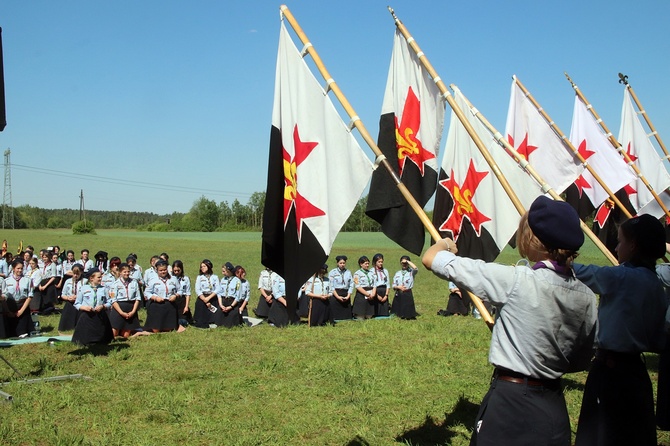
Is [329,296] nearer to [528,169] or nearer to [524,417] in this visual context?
[528,169]

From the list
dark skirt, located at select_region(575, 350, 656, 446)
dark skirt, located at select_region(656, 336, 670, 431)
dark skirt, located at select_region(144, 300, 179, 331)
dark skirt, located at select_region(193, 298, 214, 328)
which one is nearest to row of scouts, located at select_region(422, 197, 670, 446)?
dark skirt, located at select_region(575, 350, 656, 446)

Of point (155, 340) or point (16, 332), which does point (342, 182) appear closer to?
point (155, 340)

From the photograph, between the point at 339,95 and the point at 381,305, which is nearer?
the point at 339,95

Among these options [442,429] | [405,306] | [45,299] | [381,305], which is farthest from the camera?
[45,299]

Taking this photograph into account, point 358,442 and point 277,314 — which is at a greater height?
point 277,314

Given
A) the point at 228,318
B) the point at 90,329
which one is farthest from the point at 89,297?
the point at 228,318

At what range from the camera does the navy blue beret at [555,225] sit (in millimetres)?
2967

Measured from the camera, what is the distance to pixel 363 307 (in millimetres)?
15961

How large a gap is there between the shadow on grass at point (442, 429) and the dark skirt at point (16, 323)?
29.9 feet

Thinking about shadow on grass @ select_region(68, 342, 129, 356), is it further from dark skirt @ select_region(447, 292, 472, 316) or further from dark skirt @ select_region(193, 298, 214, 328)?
dark skirt @ select_region(447, 292, 472, 316)

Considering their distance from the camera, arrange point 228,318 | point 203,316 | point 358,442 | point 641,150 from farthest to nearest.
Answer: point 203,316
point 228,318
point 641,150
point 358,442

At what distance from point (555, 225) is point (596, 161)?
6.73m

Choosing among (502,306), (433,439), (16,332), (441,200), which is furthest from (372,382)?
(16,332)

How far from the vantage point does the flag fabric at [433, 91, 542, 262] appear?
20.7 ft
